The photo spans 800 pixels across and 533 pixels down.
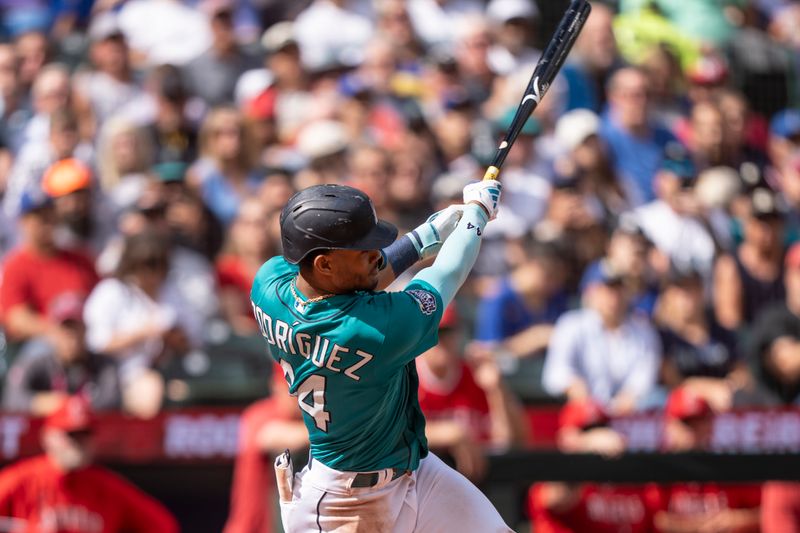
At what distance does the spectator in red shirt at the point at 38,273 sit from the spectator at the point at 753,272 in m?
3.69

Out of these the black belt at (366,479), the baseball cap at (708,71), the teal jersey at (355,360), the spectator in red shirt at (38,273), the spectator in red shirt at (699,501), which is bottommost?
the spectator in red shirt at (699,501)

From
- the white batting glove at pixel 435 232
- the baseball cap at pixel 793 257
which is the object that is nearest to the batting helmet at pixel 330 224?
the white batting glove at pixel 435 232

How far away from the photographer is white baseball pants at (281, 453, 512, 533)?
389cm

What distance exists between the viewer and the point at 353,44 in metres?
9.14

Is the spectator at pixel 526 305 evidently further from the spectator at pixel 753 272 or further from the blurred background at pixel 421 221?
the spectator at pixel 753 272

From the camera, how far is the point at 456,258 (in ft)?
12.4

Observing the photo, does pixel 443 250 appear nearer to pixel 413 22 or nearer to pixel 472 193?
pixel 472 193

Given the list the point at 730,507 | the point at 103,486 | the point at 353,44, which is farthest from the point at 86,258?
the point at 730,507

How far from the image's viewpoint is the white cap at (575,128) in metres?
8.35

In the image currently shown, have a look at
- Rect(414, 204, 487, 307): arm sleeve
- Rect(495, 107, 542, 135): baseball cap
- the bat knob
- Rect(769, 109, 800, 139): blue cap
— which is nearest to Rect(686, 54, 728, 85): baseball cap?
Rect(769, 109, 800, 139): blue cap

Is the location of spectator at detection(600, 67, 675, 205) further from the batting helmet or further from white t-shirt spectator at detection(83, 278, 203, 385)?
the batting helmet

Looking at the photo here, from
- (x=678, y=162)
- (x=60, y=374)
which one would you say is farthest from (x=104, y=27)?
(x=678, y=162)

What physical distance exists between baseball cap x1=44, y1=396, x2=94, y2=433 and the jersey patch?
313cm

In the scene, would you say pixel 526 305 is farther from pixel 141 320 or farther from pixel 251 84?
pixel 251 84
